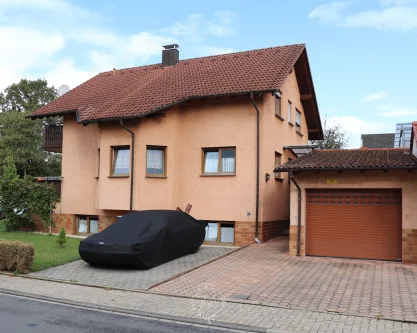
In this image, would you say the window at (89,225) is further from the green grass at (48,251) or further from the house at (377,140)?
the house at (377,140)

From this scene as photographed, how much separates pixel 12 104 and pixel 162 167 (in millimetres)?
37944

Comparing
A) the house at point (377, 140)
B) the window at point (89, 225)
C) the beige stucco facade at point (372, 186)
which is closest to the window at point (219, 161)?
the beige stucco facade at point (372, 186)

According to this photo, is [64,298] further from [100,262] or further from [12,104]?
[12,104]

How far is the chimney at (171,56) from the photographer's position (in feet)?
73.7

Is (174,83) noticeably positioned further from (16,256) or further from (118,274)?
(16,256)

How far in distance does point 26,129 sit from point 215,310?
131 feet

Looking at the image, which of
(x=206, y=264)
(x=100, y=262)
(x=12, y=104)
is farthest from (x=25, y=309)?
(x=12, y=104)

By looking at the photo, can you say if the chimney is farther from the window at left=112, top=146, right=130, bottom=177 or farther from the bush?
the bush

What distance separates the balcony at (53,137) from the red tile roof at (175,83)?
1270 mm

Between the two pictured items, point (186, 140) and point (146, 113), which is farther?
point (186, 140)

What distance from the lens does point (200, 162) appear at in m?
17.3

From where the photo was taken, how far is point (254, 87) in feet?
52.2

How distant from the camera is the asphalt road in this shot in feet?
21.8

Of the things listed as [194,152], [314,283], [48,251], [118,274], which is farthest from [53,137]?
[314,283]
